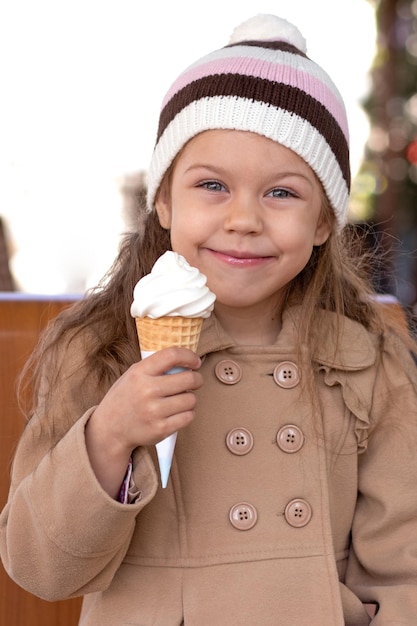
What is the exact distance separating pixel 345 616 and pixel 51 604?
722 millimetres

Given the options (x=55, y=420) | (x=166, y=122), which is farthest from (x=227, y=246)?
(x=55, y=420)

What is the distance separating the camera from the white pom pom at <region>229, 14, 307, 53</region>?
2.09 metres

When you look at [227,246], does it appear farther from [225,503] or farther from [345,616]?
[345,616]

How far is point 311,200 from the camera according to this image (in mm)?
1966

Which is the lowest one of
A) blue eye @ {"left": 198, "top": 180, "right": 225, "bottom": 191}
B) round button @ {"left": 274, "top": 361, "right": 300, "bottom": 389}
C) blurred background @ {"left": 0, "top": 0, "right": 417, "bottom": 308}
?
blurred background @ {"left": 0, "top": 0, "right": 417, "bottom": 308}

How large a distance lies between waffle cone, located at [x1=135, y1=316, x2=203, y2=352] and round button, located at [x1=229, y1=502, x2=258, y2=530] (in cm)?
40

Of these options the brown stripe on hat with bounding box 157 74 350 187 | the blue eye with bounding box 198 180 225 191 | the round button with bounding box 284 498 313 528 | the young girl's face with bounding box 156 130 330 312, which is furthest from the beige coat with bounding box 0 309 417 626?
the brown stripe on hat with bounding box 157 74 350 187

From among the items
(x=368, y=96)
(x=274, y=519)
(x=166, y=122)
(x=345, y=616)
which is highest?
(x=166, y=122)

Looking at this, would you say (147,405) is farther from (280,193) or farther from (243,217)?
(280,193)

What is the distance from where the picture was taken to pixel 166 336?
1.62 m

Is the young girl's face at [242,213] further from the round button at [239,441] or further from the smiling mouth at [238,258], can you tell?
the round button at [239,441]

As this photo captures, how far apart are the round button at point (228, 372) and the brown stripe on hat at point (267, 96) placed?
1.61 feet

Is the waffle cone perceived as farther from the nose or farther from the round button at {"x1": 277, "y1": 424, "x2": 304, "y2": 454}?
the round button at {"x1": 277, "y1": 424, "x2": 304, "y2": 454}

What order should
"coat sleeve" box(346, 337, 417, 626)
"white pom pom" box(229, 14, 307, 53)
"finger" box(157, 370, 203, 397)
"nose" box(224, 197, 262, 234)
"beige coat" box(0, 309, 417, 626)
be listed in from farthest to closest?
"white pom pom" box(229, 14, 307, 53) < "coat sleeve" box(346, 337, 417, 626) < "nose" box(224, 197, 262, 234) < "beige coat" box(0, 309, 417, 626) < "finger" box(157, 370, 203, 397)
